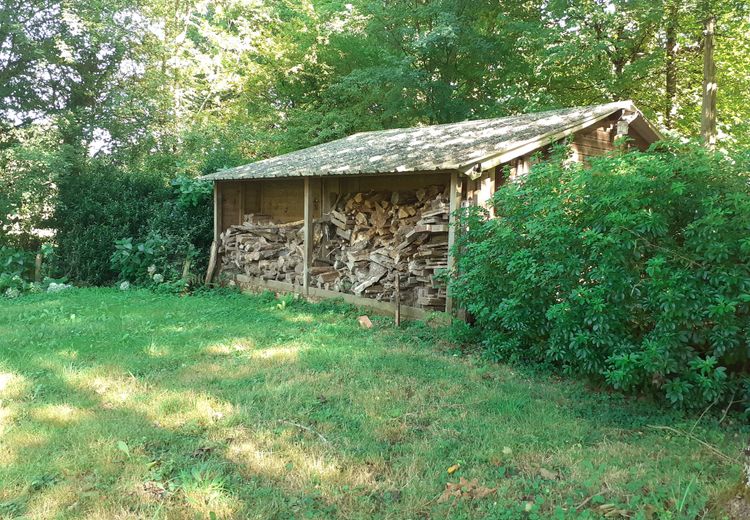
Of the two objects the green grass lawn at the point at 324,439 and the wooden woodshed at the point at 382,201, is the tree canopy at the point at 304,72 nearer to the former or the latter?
the wooden woodshed at the point at 382,201

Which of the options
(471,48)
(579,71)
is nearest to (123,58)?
(471,48)

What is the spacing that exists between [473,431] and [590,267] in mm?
2020

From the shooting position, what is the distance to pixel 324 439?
399 cm

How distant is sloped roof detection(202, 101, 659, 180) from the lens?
7.56 metres

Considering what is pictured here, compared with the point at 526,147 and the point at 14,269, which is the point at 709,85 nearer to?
the point at 526,147

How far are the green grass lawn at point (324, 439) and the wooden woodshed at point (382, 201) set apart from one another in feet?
7.46

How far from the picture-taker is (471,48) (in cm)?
1614

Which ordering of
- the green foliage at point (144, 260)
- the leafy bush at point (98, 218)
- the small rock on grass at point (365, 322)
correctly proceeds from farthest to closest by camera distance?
the leafy bush at point (98, 218), the green foliage at point (144, 260), the small rock on grass at point (365, 322)

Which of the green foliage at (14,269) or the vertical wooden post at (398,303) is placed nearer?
the vertical wooden post at (398,303)

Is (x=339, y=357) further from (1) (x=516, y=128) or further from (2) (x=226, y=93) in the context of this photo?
(2) (x=226, y=93)

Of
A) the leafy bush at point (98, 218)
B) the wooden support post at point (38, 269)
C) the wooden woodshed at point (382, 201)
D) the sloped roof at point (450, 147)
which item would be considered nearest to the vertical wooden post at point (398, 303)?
the wooden woodshed at point (382, 201)

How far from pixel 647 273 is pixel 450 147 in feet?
15.1

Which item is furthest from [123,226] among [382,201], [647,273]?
[647,273]

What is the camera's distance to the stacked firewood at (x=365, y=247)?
8.39 m
